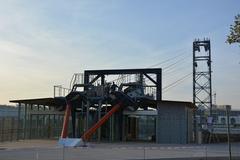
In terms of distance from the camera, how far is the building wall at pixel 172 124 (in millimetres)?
49938

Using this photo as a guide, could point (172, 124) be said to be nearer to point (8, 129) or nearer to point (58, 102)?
point (58, 102)

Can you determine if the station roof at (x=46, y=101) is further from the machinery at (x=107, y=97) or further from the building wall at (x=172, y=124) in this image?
the building wall at (x=172, y=124)

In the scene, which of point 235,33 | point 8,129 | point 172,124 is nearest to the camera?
point 235,33

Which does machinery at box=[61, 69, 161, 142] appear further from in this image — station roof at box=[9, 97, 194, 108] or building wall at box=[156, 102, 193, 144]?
building wall at box=[156, 102, 193, 144]

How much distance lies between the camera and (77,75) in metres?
55.5

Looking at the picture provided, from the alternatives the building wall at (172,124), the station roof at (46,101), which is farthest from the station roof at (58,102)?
the building wall at (172,124)

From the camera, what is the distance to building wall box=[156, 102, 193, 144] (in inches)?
1966

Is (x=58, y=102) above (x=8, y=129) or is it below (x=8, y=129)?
above

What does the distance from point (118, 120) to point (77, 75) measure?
716 cm

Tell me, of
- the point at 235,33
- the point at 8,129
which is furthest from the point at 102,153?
the point at 8,129

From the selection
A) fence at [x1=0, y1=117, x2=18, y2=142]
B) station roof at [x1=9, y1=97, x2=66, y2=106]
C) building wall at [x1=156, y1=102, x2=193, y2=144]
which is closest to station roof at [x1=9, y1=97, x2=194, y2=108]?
station roof at [x1=9, y1=97, x2=66, y2=106]

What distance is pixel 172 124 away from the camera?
5031cm

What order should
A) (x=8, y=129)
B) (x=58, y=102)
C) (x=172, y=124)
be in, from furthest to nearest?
1. (x=8, y=129)
2. (x=58, y=102)
3. (x=172, y=124)

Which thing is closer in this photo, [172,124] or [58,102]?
[172,124]
